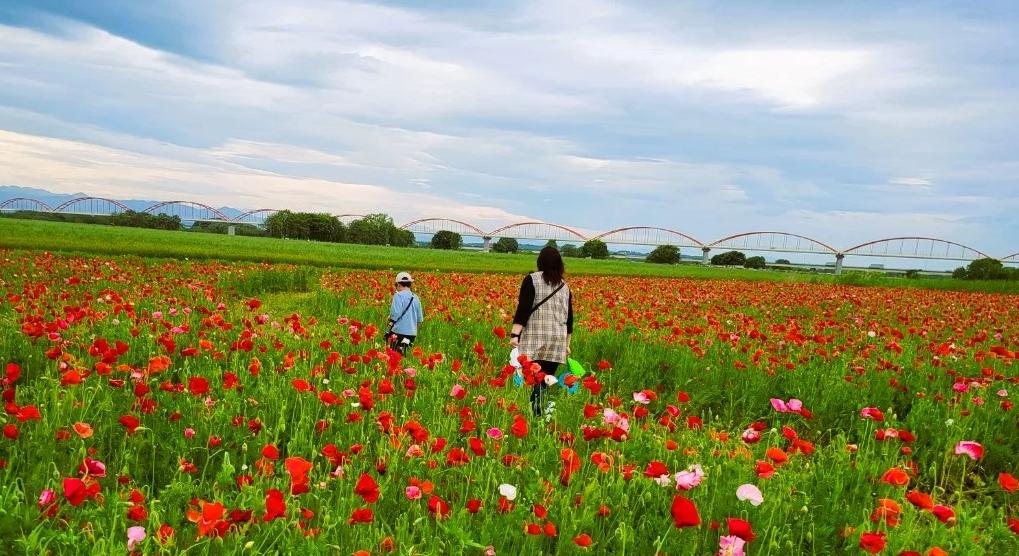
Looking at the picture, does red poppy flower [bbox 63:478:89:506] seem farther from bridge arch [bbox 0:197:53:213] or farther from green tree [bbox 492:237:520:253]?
bridge arch [bbox 0:197:53:213]

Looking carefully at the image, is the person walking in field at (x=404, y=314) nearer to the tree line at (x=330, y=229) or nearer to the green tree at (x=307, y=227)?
the tree line at (x=330, y=229)

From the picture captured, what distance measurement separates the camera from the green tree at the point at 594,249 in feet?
357

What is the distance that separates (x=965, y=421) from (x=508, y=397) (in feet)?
13.3

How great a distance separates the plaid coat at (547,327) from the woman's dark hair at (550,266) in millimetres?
49

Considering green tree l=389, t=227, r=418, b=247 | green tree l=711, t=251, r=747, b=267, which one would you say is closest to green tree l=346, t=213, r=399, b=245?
green tree l=389, t=227, r=418, b=247

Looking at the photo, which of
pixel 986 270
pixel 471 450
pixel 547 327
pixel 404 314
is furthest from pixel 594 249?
pixel 471 450

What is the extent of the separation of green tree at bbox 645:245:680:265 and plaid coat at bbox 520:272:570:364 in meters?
99.4

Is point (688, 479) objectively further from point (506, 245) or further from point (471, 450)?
point (506, 245)

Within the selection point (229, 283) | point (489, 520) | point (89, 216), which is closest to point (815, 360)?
point (489, 520)

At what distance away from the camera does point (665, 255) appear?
10419 centimetres

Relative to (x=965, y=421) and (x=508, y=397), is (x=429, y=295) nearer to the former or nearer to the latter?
(x=508, y=397)

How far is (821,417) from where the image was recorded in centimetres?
692

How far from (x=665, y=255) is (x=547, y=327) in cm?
10054

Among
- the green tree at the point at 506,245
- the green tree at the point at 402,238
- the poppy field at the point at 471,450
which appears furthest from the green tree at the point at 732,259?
the poppy field at the point at 471,450
